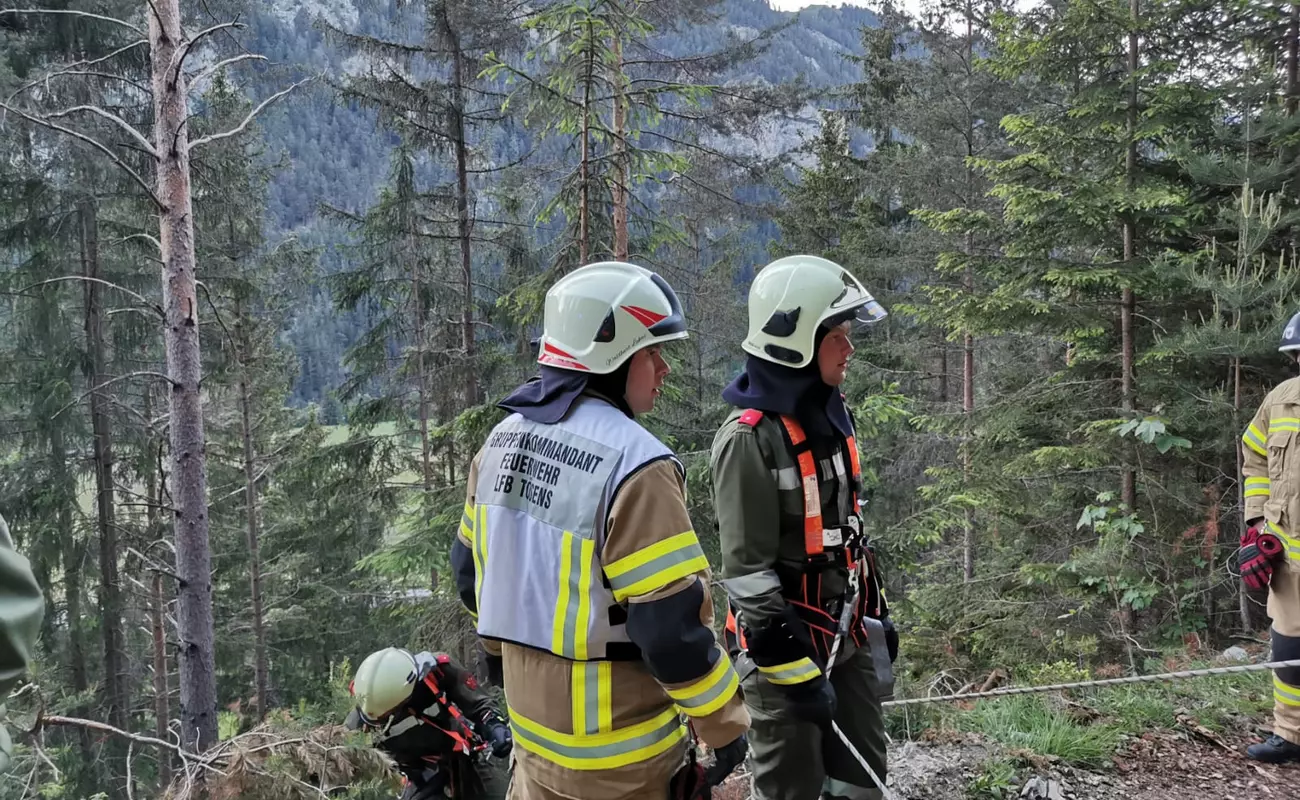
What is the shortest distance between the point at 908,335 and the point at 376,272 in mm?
12371

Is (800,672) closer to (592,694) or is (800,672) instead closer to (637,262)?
(592,694)

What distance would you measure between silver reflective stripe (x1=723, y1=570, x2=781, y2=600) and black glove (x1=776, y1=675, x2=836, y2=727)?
0.36 m

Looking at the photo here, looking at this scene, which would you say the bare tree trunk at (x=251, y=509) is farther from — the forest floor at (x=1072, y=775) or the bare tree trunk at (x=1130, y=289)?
the bare tree trunk at (x=1130, y=289)

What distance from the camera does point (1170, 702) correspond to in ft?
18.0

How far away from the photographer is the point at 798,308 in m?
3.18

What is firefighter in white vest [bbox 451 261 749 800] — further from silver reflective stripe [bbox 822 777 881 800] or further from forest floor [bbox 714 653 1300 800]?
forest floor [bbox 714 653 1300 800]

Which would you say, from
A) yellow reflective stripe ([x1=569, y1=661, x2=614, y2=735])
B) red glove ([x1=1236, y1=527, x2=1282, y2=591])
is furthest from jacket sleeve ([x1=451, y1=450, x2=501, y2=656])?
red glove ([x1=1236, y1=527, x2=1282, y2=591])

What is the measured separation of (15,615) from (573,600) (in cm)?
128

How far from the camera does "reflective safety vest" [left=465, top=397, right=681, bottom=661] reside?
7.07ft

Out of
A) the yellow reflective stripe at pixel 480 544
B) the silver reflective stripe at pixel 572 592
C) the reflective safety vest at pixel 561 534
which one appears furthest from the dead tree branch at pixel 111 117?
the silver reflective stripe at pixel 572 592

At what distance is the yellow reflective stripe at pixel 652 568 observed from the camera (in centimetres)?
207

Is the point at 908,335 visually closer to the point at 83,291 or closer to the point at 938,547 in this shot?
the point at 938,547

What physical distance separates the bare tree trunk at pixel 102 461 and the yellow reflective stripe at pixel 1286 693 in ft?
49.8

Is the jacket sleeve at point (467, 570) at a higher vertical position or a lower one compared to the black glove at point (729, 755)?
higher
